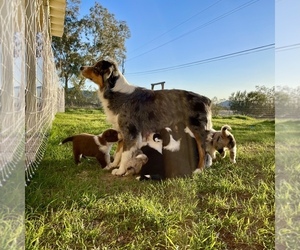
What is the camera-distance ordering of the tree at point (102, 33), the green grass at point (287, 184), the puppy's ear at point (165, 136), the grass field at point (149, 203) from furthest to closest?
the puppy's ear at point (165, 136), the tree at point (102, 33), the green grass at point (287, 184), the grass field at point (149, 203)

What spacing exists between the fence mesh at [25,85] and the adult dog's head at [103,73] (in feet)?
0.46

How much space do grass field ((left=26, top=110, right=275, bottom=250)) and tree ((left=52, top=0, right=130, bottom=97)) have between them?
0.70 feet

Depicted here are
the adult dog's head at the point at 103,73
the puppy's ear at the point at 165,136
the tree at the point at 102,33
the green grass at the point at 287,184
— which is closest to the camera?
the green grass at the point at 287,184

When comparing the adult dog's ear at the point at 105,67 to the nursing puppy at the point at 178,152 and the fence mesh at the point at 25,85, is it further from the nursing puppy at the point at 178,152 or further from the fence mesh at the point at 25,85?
the nursing puppy at the point at 178,152

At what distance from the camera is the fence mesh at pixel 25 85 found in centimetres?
93

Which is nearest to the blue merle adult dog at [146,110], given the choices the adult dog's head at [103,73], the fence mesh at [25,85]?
the adult dog's head at [103,73]

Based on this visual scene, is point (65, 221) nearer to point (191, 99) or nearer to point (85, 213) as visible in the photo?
point (85, 213)

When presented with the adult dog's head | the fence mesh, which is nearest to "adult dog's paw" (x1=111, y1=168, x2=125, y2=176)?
the fence mesh

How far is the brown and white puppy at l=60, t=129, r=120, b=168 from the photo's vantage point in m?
1.28

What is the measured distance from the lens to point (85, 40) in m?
1.16

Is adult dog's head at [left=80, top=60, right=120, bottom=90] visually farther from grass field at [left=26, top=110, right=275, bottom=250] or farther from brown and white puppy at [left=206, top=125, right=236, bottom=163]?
brown and white puppy at [left=206, top=125, right=236, bottom=163]

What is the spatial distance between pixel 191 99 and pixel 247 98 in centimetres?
27

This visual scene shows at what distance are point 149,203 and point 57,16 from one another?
0.90 metres

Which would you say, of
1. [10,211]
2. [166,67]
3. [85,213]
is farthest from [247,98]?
[10,211]
